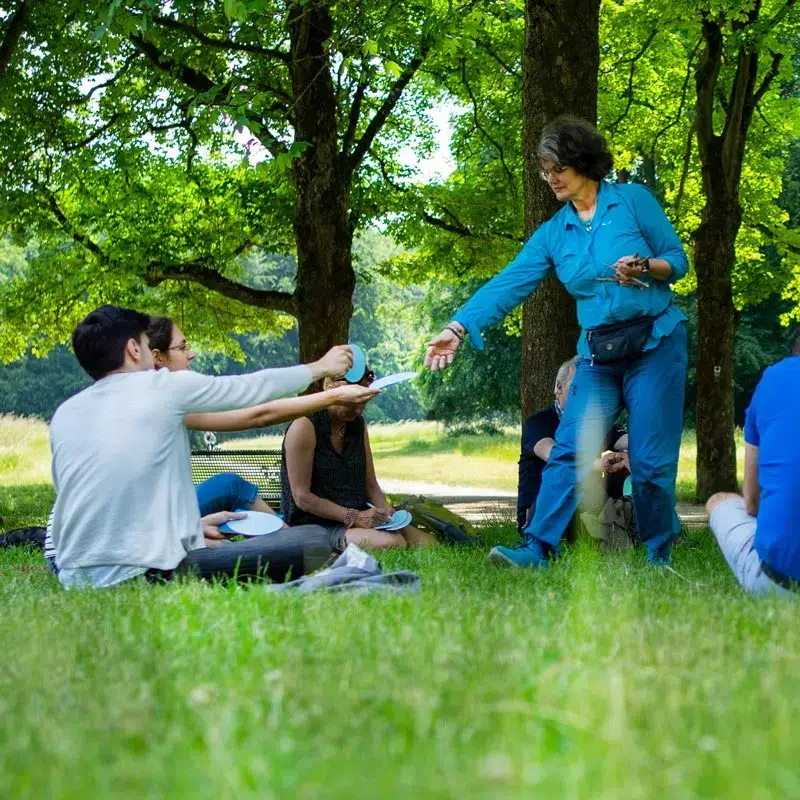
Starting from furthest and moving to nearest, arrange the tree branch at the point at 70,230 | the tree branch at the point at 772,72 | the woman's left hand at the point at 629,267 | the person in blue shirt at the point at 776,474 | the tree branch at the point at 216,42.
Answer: the tree branch at the point at 70,230, the tree branch at the point at 772,72, the tree branch at the point at 216,42, the woman's left hand at the point at 629,267, the person in blue shirt at the point at 776,474

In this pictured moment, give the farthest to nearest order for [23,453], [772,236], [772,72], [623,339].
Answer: [23,453] < [772,236] < [772,72] < [623,339]

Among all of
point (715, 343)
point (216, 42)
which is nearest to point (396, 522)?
point (216, 42)

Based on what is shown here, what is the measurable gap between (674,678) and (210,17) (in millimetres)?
16288

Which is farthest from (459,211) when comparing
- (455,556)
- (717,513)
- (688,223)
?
(717,513)

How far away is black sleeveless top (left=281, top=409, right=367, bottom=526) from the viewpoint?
8852mm

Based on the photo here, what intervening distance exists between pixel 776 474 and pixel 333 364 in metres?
2.16

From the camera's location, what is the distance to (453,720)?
2686 millimetres

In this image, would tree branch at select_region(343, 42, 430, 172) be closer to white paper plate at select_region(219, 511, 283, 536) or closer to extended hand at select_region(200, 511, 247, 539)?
extended hand at select_region(200, 511, 247, 539)

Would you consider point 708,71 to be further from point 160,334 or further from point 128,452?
point 128,452

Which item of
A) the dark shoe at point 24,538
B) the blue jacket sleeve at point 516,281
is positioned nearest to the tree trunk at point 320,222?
the dark shoe at point 24,538

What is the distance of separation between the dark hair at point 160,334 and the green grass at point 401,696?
2641mm

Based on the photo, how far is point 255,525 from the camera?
23.3 feet

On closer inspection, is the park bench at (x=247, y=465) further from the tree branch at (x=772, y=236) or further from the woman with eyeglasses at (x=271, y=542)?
the tree branch at (x=772, y=236)

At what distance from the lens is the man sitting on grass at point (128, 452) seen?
5.84 meters
